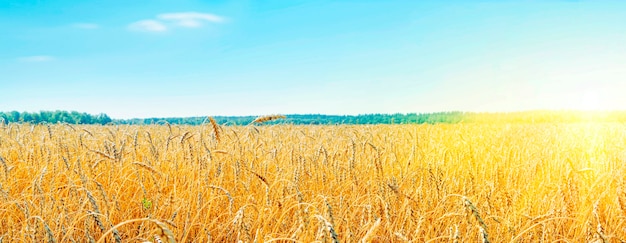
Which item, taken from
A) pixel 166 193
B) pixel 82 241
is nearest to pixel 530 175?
pixel 166 193

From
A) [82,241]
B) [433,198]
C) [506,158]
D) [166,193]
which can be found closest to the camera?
[82,241]

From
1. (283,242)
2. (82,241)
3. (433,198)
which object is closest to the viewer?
(283,242)

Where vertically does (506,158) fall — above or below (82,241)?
above

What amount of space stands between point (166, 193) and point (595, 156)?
509 centimetres

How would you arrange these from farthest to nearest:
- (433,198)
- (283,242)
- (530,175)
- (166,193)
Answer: (530,175), (166,193), (433,198), (283,242)

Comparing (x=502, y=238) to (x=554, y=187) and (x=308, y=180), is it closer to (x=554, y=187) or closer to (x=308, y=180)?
(x=554, y=187)

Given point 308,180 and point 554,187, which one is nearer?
point 554,187

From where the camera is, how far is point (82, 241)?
3.14m

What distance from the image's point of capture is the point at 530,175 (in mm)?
4664

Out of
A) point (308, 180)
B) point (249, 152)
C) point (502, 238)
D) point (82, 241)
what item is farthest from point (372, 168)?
point (82, 241)

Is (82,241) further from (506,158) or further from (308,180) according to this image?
(506,158)

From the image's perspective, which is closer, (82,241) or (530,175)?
(82,241)

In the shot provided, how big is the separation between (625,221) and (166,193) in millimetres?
3709

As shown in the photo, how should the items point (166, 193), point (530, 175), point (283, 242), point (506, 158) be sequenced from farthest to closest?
1. point (506, 158)
2. point (530, 175)
3. point (166, 193)
4. point (283, 242)
